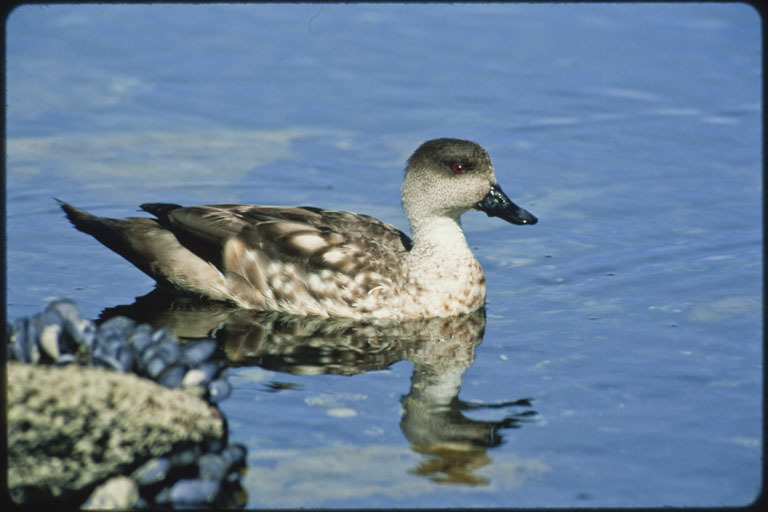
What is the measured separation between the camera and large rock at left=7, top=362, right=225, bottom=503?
6666mm

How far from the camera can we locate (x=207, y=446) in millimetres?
7410

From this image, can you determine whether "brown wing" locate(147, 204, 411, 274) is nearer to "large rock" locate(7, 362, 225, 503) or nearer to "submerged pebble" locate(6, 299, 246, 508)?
"submerged pebble" locate(6, 299, 246, 508)

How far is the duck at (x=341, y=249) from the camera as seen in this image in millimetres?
10523

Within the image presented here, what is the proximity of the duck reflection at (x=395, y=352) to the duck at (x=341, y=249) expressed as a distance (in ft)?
0.53

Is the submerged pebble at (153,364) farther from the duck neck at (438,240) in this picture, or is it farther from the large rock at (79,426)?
the duck neck at (438,240)

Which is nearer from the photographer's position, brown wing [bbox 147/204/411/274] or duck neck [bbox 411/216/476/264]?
brown wing [bbox 147/204/411/274]

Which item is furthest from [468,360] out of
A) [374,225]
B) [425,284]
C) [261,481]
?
[261,481]

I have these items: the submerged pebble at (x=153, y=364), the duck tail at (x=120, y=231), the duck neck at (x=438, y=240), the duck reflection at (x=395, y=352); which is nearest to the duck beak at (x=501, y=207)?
the duck neck at (x=438, y=240)

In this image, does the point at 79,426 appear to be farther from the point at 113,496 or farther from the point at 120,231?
the point at 120,231

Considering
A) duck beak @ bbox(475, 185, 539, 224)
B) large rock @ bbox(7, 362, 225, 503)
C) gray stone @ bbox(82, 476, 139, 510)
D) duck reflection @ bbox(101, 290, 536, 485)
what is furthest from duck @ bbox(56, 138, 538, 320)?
gray stone @ bbox(82, 476, 139, 510)

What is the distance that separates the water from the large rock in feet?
2.82

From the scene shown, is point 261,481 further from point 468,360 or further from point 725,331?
point 725,331

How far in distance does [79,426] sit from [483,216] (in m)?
7.31

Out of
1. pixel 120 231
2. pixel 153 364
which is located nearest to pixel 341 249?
pixel 120 231
